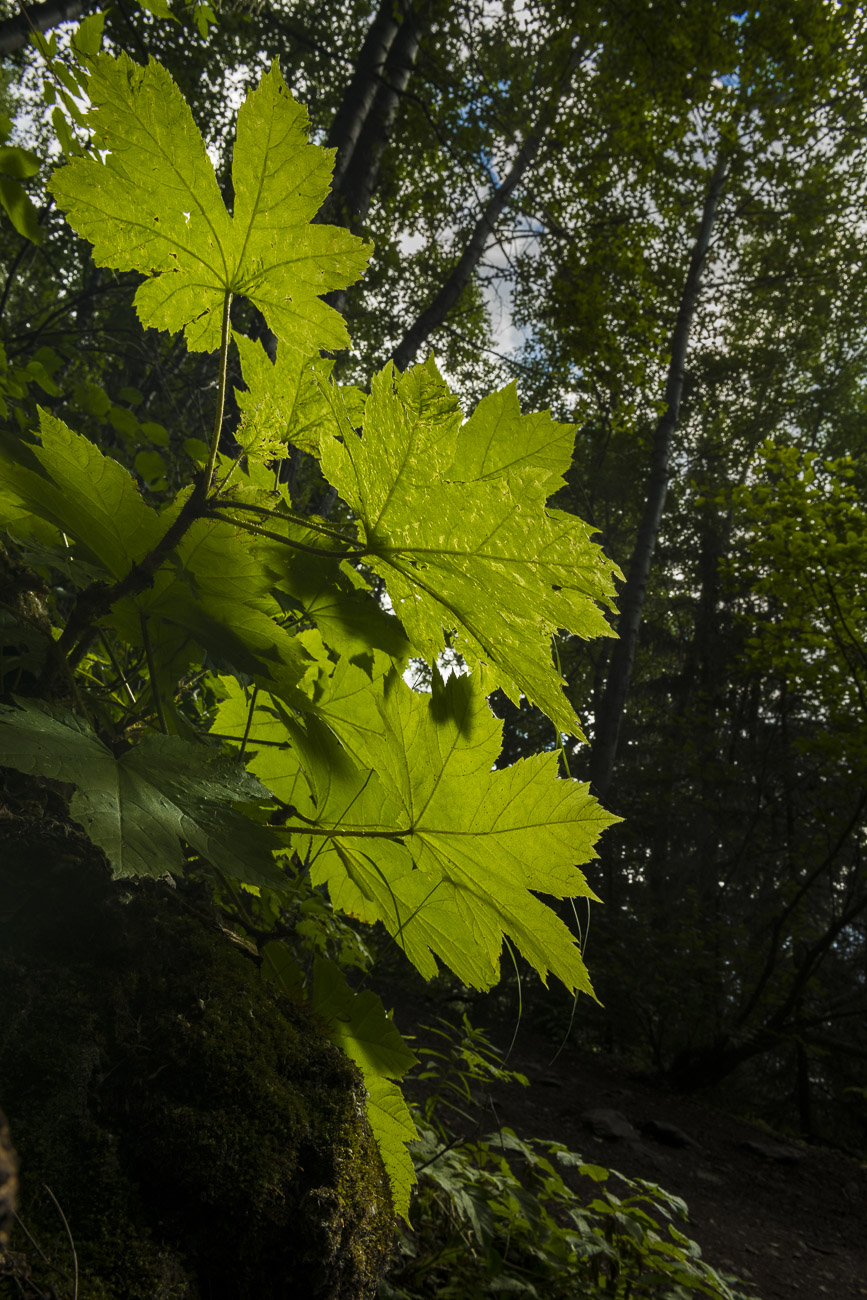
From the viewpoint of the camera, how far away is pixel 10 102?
15.1 metres

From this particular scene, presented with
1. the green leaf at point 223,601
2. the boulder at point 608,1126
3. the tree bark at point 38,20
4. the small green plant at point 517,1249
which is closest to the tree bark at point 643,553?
the boulder at point 608,1126

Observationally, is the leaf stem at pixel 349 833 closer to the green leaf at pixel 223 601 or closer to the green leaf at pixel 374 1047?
the green leaf at pixel 223 601

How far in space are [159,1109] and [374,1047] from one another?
14.1 inches

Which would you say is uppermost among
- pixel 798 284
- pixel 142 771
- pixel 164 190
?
pixel 798 284

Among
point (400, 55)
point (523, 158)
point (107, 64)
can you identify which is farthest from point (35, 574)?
point (523, 158)

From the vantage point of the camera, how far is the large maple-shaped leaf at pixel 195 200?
556mm

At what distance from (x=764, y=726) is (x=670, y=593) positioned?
4593mm

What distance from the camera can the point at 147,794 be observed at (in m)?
0.50

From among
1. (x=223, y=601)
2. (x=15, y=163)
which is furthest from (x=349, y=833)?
(x=15, y=163)

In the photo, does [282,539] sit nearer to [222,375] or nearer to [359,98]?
[222,375]

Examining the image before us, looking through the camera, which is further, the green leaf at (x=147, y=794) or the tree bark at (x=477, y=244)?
the tree bark at (x=477, y=244)

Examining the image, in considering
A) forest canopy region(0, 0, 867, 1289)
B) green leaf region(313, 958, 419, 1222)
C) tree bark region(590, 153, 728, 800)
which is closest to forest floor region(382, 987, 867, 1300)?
forest canopy region(0, 0, 867, 1289)

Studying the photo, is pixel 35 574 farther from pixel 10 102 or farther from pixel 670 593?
pixel 10 102

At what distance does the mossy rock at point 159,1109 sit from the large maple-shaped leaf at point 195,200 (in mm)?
561
